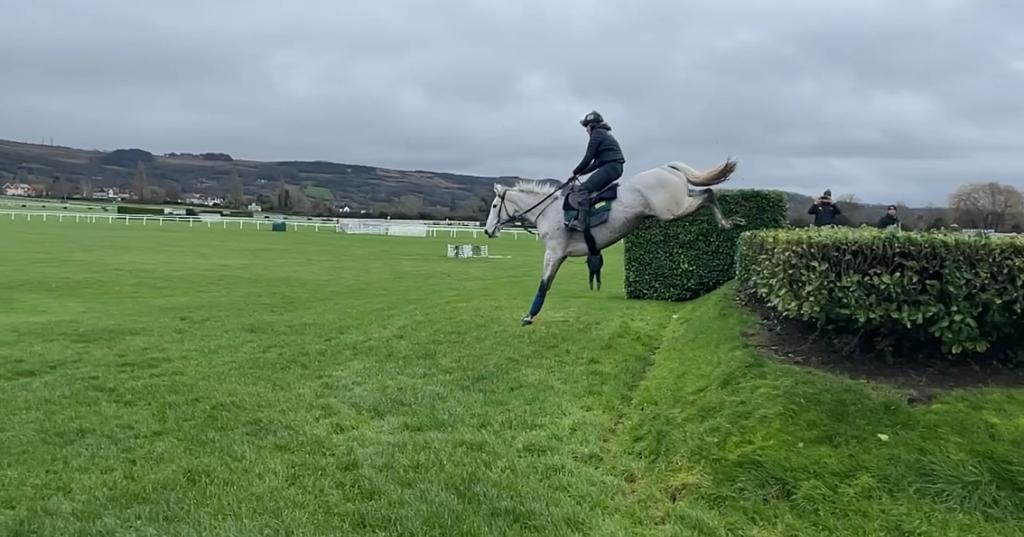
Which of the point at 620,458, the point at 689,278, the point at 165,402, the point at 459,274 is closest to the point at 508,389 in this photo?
the point at 620,458

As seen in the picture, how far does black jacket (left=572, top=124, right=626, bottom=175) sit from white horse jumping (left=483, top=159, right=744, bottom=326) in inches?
13.3

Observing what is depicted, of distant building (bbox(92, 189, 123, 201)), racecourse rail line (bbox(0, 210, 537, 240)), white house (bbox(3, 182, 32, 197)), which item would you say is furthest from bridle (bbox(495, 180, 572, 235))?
white house (bbox(3, 182, 32, 197))

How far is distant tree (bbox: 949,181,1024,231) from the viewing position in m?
30.5

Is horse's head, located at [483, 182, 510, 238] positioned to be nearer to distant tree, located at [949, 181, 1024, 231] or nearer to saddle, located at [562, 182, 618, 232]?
saddle, located at [562, 182, 618, 232]

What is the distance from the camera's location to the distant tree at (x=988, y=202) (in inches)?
1201

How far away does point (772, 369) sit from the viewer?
6383mm

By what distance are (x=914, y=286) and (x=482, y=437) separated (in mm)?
3620

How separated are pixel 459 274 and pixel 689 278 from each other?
37.6 feet

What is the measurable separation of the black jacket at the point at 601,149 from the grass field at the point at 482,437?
2.33 m

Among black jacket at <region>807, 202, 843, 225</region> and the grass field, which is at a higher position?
black jacket at <region>807, 202, 843, 225</region>

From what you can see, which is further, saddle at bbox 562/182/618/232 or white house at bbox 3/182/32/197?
white house at bbox 3/182/32/197

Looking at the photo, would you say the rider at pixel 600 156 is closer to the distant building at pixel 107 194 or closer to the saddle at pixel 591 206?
the saddle at pixel 591 206

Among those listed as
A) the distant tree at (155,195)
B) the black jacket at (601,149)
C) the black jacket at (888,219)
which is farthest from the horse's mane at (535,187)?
the distant tree at (155,195)

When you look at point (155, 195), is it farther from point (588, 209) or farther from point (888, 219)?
point (588, 209)
